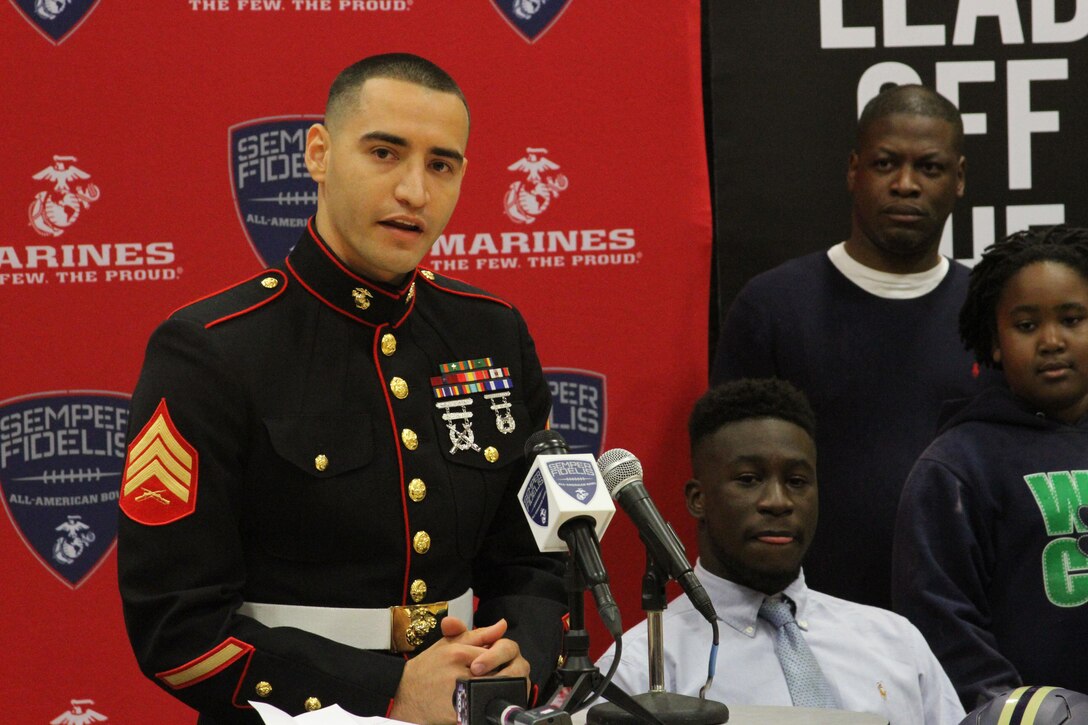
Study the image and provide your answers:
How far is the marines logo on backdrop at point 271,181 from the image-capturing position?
3.32 metres

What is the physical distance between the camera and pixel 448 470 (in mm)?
2180

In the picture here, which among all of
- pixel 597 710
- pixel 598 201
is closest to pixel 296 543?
pixel 597 710

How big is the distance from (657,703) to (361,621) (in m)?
0.57

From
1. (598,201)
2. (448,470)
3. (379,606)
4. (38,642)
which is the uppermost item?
(598,201)

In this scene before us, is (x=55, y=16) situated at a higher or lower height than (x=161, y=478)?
higher

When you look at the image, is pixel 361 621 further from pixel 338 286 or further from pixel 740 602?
pixel 740 602

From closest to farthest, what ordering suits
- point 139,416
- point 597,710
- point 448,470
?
point 597,710, point 139,416, point 448,470

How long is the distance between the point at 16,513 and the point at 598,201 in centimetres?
163

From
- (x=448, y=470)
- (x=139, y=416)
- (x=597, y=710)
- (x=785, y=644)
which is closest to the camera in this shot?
(x=597, y=710)

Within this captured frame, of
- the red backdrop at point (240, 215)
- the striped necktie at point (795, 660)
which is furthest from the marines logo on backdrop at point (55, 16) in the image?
the striped necktie at point (795, 660)

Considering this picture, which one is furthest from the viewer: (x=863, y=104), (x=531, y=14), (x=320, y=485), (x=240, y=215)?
(x=863, y=104)

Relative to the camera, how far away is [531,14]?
11.4ft

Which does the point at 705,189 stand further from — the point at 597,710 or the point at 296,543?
the point at 597,710

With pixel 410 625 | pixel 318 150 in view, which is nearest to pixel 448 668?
pixel 410 625
